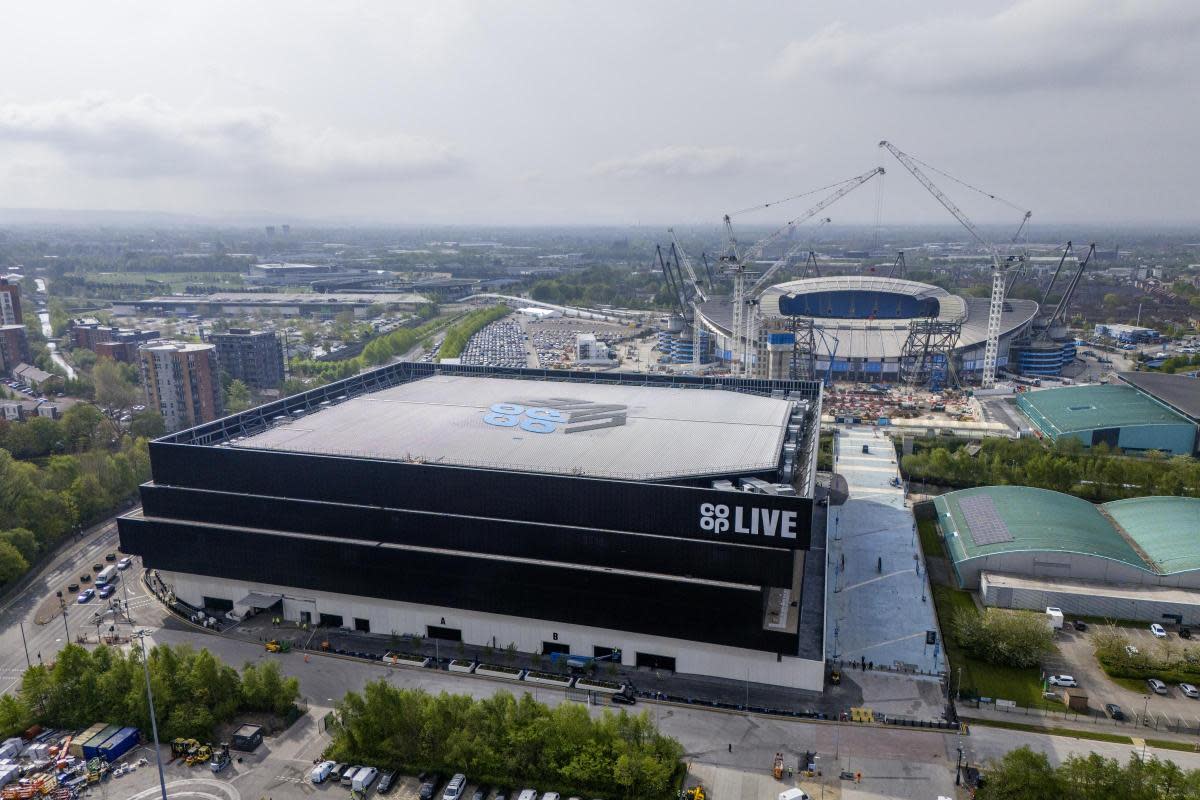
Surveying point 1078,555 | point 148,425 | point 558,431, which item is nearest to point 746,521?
point 558,431

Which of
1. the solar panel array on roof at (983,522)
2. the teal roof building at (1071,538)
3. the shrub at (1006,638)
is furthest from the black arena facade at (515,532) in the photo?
the solar panel array on roof at (983,522)

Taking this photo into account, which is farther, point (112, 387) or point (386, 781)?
point (112, 387)

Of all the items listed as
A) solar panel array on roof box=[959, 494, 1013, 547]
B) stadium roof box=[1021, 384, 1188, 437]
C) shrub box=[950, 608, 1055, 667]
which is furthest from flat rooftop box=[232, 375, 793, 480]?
stadium roof box=[1021, 384, 1188, 437]

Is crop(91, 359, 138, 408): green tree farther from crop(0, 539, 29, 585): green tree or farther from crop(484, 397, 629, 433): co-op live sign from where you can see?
crop(484, 397, 629, 433): co-op live sign

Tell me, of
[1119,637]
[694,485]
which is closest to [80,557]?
[694,485]

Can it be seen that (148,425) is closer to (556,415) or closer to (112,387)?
(112,387)
